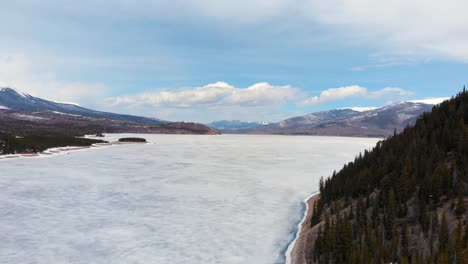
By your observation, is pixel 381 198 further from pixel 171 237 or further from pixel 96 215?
pixel 96 215

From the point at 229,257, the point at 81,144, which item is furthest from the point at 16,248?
the point at 81,144

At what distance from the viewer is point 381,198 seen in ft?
97.5

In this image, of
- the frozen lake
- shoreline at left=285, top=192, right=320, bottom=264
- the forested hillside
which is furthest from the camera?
the frozen lake

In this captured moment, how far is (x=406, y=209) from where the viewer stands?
2711 cm

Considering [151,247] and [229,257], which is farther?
[151,247]

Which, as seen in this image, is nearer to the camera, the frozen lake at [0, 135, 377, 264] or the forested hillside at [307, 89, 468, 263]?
the forested hillside at [307, 89, 468, 263]

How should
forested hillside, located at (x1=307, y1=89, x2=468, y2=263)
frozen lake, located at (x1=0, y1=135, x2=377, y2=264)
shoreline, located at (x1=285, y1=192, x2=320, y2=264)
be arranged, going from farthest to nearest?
frozen lake, located at (x1=0, y1=135, x2=377, y2=264) < shoreline, located at (x1=285, y1=192, x2=320, y2=264) < forested hillside, located at (x1=307, y1=89, x2=468, y2=263)

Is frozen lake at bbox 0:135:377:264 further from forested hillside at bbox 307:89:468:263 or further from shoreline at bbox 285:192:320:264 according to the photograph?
forested hillside at bbox 307:89:468:263

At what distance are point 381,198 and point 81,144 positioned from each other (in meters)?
130

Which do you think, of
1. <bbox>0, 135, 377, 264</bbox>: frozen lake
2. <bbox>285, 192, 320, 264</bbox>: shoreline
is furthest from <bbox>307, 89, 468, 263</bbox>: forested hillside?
<bbox>0, 135, 377, 264</bbox>: frozen lake

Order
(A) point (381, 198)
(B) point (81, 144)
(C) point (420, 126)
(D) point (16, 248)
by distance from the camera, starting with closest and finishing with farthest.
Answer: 1. (D) point (16, 248)
2. (A) point (381, 198)
3. (C) point (420, 126)
4. (B) point (81, 144)

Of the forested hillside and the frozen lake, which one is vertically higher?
the forested hillside

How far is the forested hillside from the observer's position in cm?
2158

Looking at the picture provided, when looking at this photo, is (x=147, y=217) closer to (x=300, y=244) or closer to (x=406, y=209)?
(x=300, y=244)
